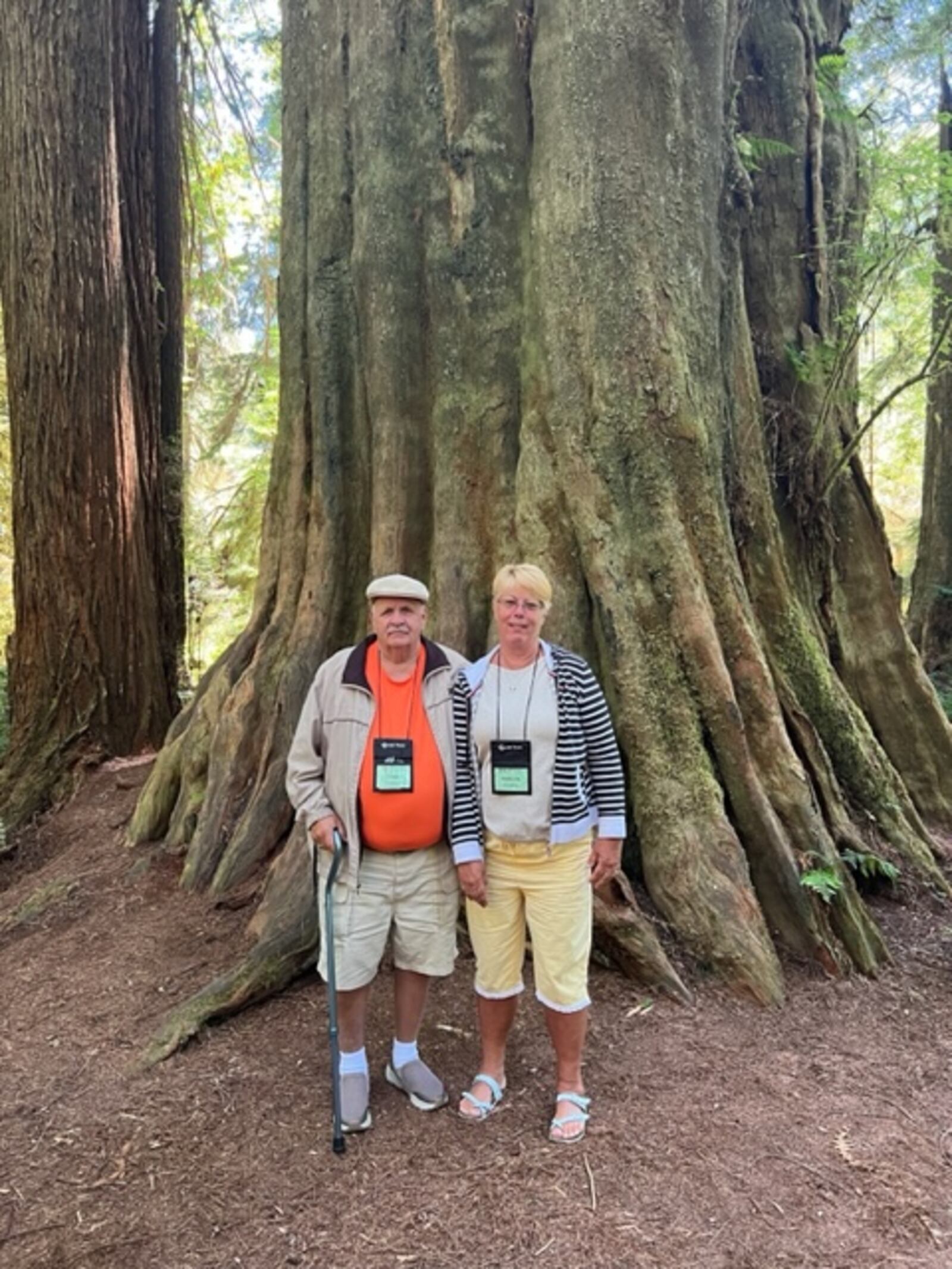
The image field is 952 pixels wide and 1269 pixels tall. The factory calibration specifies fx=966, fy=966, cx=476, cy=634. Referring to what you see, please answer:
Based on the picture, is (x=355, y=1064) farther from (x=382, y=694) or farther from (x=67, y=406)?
(x=67, y=406)

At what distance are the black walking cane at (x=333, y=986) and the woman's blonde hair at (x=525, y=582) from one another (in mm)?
944

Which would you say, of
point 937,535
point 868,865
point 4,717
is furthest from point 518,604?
point 937,535

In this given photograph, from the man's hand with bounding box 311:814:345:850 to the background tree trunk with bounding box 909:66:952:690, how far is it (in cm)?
832

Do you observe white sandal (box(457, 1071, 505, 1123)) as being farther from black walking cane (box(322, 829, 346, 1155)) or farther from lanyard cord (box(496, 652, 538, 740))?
lanyard cord (box(496, 652, 538, 740))

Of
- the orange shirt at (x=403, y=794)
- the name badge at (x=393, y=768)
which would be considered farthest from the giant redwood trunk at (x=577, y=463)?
the name badge at (x=393, y=768)

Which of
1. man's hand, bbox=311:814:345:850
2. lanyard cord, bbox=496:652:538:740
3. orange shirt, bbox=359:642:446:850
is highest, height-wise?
lanyard cord, bbox=496:652:538:740

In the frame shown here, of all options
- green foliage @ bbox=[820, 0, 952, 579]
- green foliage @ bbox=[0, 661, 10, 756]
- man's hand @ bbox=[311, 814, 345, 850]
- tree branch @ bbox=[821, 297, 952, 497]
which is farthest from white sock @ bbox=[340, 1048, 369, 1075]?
green foliage @ bbox=[0, 661, 10, 756]

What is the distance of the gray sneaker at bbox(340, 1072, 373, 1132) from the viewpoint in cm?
296

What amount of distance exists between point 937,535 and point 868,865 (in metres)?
7.36

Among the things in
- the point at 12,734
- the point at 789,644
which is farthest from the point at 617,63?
the point at 12,734

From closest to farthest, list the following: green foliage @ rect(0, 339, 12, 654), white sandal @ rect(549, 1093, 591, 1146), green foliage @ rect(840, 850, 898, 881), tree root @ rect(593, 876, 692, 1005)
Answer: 1. white sandal @ rect(549, 1093, 591, 1146)
2. tree root @ rect(593, 876, 692, 1005)
3. green foliage @ rect(840, 850, 898, 881)
4. green foliage @ rect(0, 339, 12, 654)

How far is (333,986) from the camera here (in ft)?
9.86

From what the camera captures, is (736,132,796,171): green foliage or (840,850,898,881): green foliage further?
(736,132,796,171): green foliage

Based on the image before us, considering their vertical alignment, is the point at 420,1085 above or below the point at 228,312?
below
